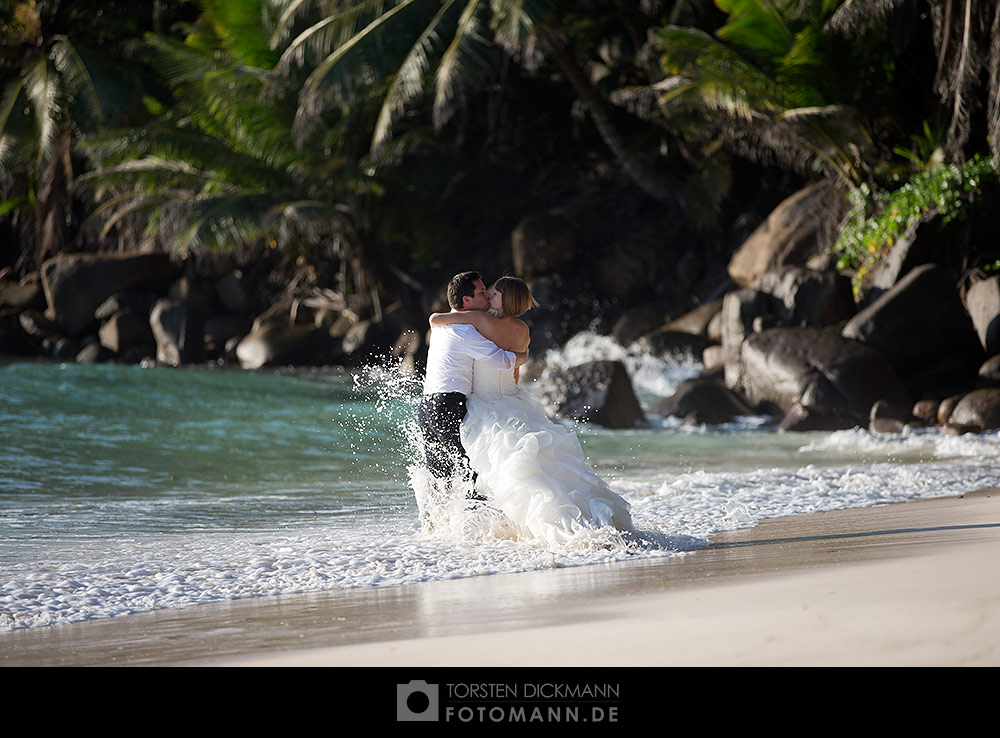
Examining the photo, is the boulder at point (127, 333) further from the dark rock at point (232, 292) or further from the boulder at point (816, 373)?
the boulder at point (816, 373)

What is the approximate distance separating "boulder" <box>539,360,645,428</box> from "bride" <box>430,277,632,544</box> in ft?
24.1

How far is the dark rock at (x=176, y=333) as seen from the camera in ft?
77.1

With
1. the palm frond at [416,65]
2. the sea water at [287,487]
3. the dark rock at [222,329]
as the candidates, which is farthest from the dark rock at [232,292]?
the sea water at [287,487]

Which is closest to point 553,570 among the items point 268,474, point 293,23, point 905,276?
point 268,474

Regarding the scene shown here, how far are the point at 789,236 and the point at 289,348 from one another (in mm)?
10729

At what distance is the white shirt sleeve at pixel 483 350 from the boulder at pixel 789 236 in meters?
12.3

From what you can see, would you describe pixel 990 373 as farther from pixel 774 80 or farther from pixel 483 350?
pixel 483 350

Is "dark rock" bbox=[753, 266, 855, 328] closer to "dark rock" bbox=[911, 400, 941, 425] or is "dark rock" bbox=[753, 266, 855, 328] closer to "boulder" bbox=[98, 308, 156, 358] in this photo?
"dark rock" bbox=[911, 400, 941, 425]

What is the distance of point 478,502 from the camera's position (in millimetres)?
5715

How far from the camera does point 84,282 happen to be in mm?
24750

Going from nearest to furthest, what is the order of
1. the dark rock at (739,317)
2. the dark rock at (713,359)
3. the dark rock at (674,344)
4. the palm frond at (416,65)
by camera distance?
the dark rock at (739,317), the dark rock at (713,359), the palm frond at (416,65), the dark rock at (674,344)

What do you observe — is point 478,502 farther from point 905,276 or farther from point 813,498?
point 905,276

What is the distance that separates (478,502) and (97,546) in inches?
89.0

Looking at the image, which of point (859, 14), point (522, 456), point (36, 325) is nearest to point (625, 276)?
point (859, 14)
